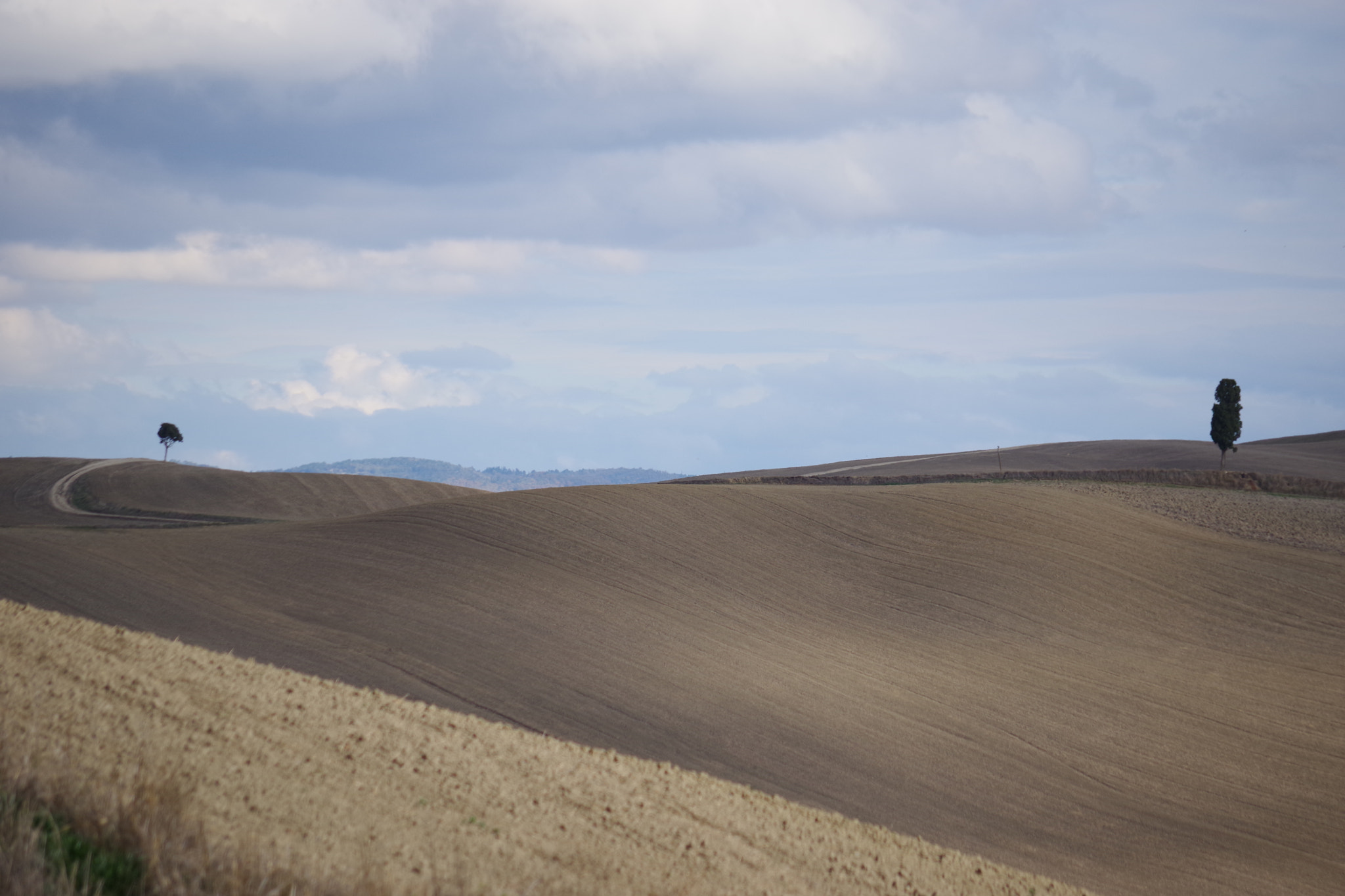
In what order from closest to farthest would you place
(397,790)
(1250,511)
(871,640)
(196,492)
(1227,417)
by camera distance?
(397,790), (871,640), (1250,511), (1227,417), (196,492)

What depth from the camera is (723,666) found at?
18.1m

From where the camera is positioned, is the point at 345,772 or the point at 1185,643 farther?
the point at 1185,643

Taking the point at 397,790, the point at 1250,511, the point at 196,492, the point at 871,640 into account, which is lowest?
the point at 871,640

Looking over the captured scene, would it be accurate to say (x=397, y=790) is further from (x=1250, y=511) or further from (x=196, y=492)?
(x=196, y=492)

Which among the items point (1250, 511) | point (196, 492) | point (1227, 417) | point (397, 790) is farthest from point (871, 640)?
point (196, 492)

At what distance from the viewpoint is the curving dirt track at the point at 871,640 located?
13523 millimetres

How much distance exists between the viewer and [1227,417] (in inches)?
1687

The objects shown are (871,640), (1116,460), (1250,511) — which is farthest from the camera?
(1116,460)

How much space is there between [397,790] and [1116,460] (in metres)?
59.4


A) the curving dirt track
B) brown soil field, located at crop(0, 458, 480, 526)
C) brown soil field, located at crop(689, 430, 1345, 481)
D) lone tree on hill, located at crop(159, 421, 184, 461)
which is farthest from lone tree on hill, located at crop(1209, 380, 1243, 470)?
lone tree on hill, located at crop(159, 421, 184, 461)

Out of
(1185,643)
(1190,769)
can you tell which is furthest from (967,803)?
(1185,643)

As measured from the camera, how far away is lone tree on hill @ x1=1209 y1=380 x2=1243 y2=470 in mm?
42812

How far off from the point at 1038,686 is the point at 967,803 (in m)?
5.84

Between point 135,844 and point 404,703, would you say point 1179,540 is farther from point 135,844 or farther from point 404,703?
point 135,844
